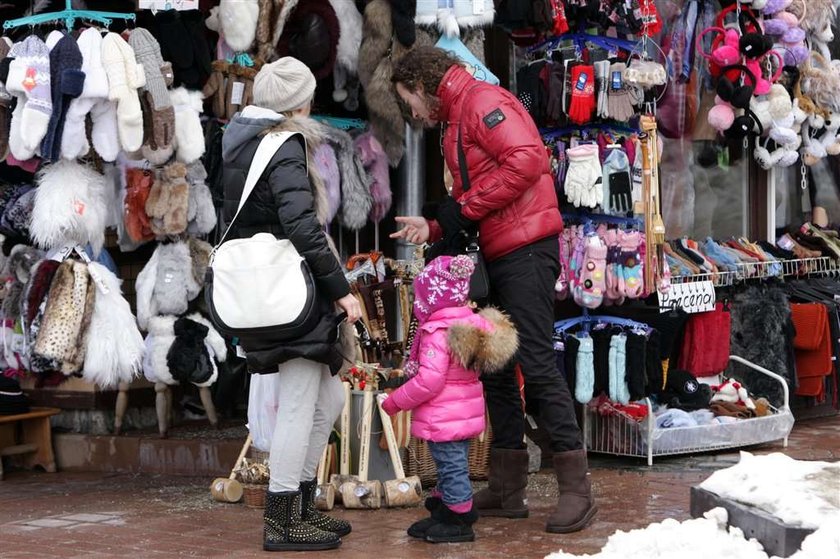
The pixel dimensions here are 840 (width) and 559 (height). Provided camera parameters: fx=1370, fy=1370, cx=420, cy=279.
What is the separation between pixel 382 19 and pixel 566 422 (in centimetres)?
312

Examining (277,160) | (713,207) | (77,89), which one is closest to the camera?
(277,160)

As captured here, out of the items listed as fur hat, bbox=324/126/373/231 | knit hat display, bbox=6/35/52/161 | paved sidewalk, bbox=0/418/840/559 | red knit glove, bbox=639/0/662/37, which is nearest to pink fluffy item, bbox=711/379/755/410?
paved sidewalk, bbox=0/418/840/559

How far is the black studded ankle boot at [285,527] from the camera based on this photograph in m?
6.13

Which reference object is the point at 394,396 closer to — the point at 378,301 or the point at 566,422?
the point at 566,422

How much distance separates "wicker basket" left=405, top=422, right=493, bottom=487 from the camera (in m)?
7.72

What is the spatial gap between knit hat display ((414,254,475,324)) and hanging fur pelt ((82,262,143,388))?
2.36 meters

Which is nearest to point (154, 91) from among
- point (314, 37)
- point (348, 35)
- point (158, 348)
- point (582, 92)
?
point (314, 37)

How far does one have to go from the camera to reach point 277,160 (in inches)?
240

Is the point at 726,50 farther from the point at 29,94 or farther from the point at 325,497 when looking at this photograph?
the point at 29,94

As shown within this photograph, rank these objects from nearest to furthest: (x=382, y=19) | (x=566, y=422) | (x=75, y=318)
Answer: (x=566, y=422) → (x=75, y=318) → (x=382, y=19)

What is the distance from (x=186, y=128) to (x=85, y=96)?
770 millimetres

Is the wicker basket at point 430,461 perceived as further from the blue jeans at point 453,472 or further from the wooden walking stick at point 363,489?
the blue jeans at point 453,472

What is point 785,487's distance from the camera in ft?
17.9

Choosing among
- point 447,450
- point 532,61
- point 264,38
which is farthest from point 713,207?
point 447,450
